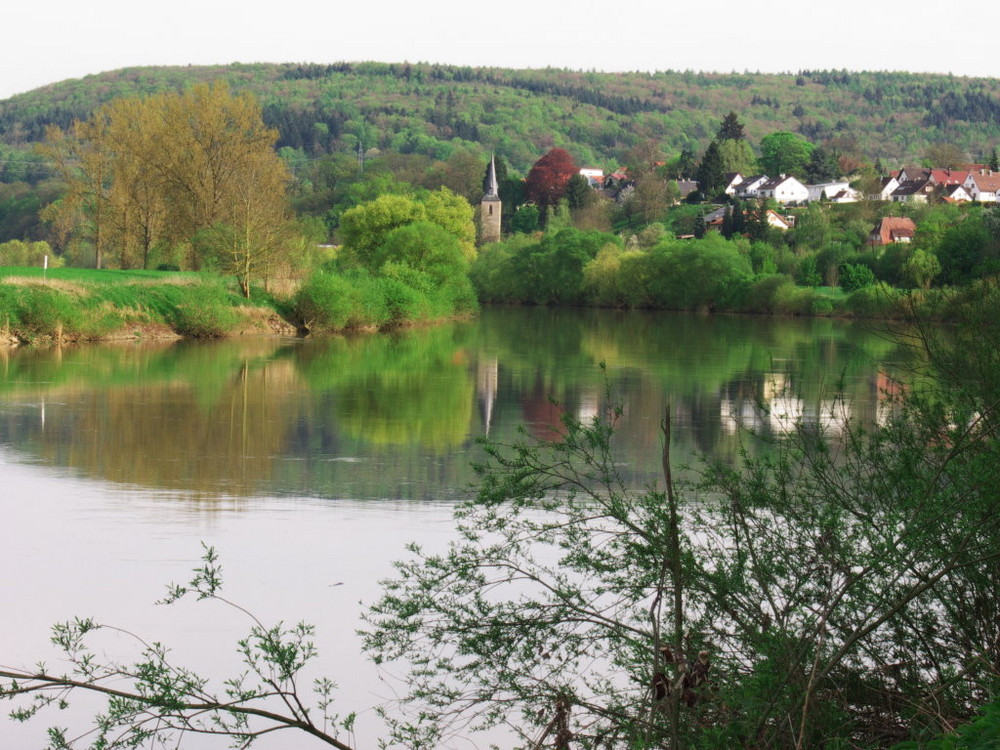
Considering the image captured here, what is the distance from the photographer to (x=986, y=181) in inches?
5433

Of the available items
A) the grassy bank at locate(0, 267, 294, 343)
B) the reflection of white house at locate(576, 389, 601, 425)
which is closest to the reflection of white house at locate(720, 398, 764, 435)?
the reflection of white house at locate(576, 389, 601, 425)

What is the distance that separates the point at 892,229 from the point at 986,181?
52.7 metres

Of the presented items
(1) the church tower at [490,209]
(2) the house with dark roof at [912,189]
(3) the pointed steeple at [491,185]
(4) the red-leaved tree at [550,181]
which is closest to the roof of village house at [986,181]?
(2) the house with dark roof at [912,189]

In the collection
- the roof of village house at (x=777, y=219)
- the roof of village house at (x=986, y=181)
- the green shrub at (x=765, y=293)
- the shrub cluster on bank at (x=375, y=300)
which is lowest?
the green shrub at (x=765, y=293)

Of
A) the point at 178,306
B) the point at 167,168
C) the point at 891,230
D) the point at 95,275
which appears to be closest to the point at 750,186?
the point at 891,230

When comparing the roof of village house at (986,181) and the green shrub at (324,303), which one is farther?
the roof of village house at (986,181)

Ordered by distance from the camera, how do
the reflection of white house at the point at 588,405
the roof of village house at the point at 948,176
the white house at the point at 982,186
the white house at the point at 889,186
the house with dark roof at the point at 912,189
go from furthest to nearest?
the roof of village house at the point at 948,176, the white house at the point at 982,186, the white house at the point at 889,186, the house with dark roof at the point at 912,189, the reflection of white house at the point at 588,405

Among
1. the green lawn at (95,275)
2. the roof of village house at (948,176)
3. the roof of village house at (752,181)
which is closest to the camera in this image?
the green lawn at (95,275)

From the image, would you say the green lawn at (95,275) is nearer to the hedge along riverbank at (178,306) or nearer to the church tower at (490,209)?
the hedge along riverbank at (178,306)

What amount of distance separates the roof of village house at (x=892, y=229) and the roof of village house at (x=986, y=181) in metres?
47.7

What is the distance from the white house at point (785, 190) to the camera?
471 feet

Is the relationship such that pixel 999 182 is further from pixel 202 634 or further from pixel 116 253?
pixel 202 634

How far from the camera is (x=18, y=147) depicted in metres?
164

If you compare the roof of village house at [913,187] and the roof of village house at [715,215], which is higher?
the roof of village house at [913,187]
